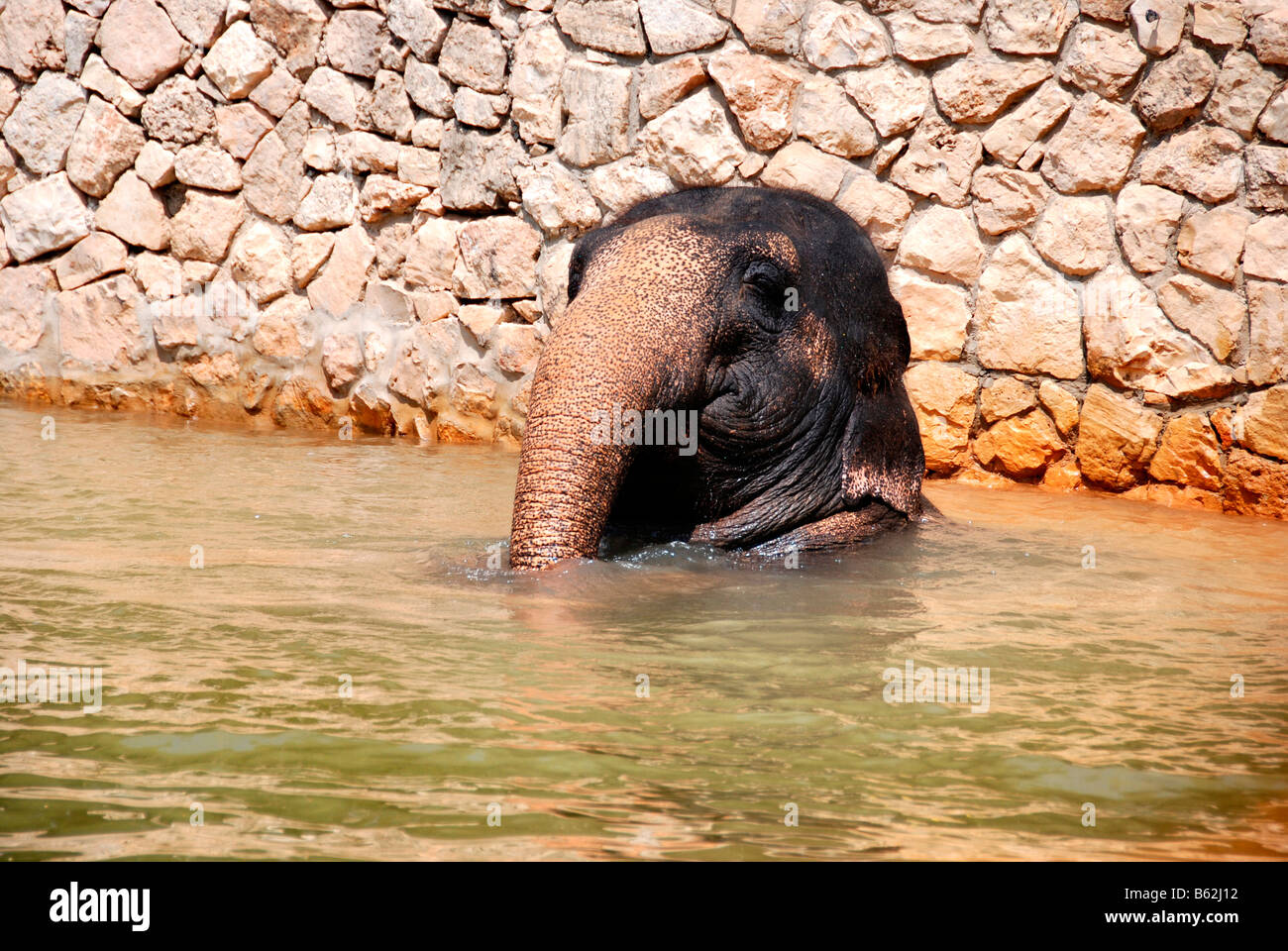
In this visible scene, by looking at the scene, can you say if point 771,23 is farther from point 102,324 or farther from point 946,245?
point 102,324

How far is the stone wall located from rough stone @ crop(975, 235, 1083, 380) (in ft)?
0.05

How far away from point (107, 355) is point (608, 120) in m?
3.55

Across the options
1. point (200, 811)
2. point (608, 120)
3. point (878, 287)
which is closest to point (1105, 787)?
point (200, 811)

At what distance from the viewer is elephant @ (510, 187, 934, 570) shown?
330 centimetres

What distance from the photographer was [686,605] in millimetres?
3221

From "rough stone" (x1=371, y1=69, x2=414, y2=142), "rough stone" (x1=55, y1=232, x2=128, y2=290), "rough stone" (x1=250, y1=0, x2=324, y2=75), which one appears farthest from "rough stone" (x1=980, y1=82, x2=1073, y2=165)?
"rough stone" (x1=55, y1=232, x2=128, y2=290)

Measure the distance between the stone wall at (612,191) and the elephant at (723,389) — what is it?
6.57 ft

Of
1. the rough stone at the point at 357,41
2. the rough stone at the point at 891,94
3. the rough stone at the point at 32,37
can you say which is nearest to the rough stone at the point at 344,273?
the rough stone at the point at 357,41

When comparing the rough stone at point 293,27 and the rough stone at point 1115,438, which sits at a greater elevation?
the rough stone at point 293,27

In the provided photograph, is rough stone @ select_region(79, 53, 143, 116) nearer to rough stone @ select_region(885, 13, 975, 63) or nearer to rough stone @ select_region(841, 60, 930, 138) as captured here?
rough stone @ select_region(841, 60, 930, 138)

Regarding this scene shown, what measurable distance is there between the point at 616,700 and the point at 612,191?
196 inches

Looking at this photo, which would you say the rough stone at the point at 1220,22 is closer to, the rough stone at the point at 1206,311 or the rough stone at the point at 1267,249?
the rough stone at the point at 1267,249

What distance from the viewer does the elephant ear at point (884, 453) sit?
423 centimetres

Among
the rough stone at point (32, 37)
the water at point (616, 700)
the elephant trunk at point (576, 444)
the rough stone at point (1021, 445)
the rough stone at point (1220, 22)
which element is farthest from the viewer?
the rough stone at point (32, 37)
